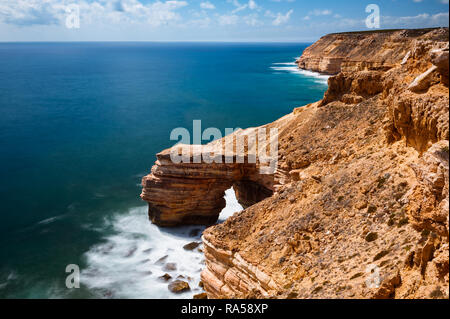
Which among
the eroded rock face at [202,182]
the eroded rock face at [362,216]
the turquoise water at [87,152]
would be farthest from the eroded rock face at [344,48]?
the eroded rock face at [362,216]

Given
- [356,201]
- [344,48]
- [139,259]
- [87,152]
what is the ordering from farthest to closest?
1. [344,48]
2. [87,152]
3. [139,259]
4. [356,201]

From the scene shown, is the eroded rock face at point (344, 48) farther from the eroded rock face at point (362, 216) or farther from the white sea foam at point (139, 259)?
the white sea foam at point (139, 259)

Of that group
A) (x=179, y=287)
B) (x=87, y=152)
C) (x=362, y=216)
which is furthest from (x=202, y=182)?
(x=87, y=152)

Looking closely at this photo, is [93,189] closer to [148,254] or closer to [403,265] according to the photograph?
[148,254]

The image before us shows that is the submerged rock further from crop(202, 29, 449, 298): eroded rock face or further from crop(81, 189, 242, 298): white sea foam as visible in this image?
crop(202, 29, 449, 298): eroded rock face

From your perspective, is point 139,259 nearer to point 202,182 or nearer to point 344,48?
point 202,182

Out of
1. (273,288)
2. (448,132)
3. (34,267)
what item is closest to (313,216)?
(273,288)
